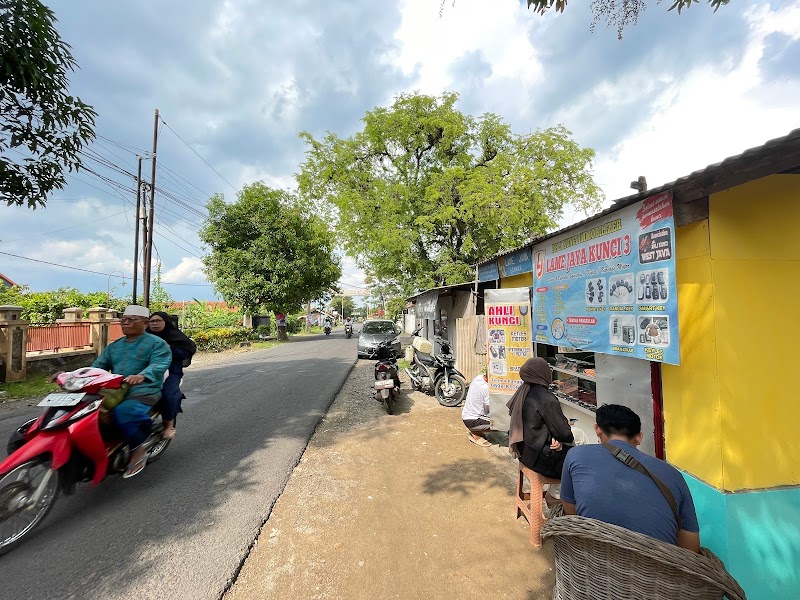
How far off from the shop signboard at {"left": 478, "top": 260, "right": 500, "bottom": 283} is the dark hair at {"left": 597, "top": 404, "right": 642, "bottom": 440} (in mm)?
4429

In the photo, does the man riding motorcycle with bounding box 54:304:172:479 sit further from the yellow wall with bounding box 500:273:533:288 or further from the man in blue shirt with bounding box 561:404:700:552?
the yellow wall with bounding box 500:273:533:288

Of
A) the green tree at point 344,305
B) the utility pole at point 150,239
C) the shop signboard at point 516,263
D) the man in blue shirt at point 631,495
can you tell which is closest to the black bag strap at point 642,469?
the man in blue shirt at point 631,495

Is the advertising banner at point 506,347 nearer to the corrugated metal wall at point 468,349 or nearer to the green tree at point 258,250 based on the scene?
the corrugated metal wall at point 468,349

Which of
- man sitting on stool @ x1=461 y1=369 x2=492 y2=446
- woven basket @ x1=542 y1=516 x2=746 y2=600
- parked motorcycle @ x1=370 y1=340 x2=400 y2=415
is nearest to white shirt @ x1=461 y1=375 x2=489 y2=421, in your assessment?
man sitting on stool @ x1=461 y1=369 x2=492 y2=446

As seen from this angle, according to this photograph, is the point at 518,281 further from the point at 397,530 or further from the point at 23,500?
the point at 23,500

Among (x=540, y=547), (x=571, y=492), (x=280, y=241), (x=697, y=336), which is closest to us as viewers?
(x=571, y=492)

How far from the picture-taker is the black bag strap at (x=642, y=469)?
1680mm

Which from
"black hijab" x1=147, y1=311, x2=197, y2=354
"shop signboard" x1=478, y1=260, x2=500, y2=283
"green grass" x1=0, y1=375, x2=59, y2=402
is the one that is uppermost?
"shop signboard" x1=478, y1=260, x2=500, y2=283

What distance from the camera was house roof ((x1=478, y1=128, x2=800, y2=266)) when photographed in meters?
1.86

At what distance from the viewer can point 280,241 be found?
80.4ft

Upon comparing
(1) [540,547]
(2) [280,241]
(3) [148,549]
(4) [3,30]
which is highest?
(2) [280,241]

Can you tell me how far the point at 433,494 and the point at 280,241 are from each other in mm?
23314

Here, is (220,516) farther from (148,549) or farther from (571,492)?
(571,492)

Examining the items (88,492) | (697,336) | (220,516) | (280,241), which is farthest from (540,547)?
(280,241)
